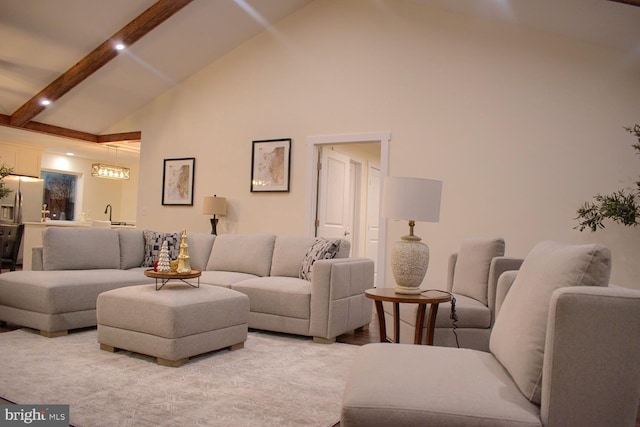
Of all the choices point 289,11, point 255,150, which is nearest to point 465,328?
point 255,150

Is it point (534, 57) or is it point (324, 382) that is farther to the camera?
point (534, 57)

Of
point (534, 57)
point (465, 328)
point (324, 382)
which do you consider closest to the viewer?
point (324, 382)

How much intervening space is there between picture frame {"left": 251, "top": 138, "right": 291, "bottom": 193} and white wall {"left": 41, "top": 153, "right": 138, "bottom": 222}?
5754mm

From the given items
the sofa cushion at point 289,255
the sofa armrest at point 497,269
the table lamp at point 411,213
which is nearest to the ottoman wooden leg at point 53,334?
the sofa cushion at point 289,255

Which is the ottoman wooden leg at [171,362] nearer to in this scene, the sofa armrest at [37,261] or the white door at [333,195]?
the sofa armrest at [37,261]

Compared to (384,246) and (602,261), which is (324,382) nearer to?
(602,261)

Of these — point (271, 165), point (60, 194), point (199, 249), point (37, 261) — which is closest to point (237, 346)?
point (199, 249)

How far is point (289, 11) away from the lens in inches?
244

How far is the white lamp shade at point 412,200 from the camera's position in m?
2.71

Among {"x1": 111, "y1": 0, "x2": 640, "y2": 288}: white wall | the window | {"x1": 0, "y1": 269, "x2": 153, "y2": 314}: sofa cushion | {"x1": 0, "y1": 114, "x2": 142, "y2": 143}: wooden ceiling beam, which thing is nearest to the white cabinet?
the window

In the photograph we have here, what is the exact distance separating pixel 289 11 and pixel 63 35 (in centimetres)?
270

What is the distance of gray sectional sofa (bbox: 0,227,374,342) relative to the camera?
369cm

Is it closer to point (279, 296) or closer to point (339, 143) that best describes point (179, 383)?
point (279, 296)

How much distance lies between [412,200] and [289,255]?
79.4 inches
